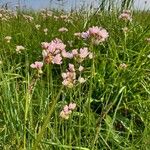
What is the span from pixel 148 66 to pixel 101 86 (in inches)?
22.1

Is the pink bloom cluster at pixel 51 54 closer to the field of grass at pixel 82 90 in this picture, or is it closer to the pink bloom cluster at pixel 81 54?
the field of grass at pixel 82 90

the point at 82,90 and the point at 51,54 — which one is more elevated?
the point at 51,54

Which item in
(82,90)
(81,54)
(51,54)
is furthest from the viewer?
(82,90)

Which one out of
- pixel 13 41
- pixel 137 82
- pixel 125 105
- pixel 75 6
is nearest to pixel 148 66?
pixel 137 82

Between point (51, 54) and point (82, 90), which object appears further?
point (82, 90)

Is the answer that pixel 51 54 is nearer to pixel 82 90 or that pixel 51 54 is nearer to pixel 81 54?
pixel 81 54

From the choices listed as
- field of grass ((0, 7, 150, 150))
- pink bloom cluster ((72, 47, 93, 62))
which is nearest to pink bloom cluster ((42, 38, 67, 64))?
field of grass ((0, 7, 150, 150))

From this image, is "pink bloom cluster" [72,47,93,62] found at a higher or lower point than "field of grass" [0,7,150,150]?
higher

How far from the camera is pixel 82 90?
3682mm

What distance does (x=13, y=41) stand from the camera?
553cm

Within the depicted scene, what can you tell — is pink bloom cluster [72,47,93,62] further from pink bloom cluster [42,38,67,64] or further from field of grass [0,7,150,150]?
pink bloom cluster [42,38,67,64]

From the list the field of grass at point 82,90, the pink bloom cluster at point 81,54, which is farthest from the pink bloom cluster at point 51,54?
the pink bloom cluster at point 81,54

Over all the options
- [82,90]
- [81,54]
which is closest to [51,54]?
[81,54]

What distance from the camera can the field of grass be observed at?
2.39 metres
